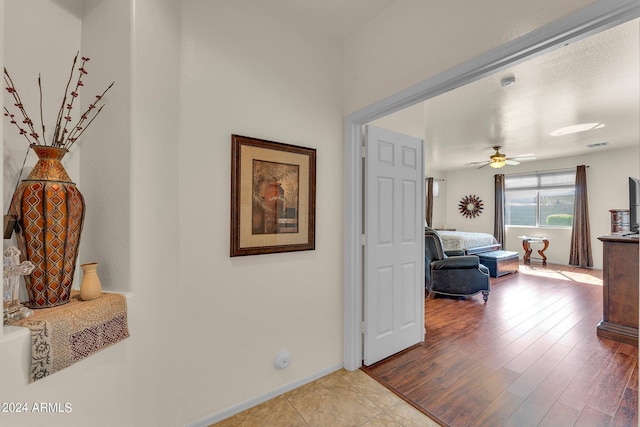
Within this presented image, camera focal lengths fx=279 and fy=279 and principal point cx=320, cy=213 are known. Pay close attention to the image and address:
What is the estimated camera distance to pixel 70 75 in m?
1.32

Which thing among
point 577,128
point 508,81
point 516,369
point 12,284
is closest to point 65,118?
point 12,284

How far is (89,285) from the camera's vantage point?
118 cm

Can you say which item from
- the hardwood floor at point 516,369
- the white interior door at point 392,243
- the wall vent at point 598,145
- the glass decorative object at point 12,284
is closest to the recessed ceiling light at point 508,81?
the white interior door at point 392,243

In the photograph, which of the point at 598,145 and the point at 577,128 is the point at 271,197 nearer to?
the point at 577,128

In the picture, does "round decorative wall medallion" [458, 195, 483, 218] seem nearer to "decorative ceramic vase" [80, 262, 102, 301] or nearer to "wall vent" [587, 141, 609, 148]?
"wall vent" [587, 141, 609, 148]

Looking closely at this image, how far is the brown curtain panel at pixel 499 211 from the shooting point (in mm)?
7508

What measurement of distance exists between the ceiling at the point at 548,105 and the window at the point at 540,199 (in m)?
1.22

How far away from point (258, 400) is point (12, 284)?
1.50m

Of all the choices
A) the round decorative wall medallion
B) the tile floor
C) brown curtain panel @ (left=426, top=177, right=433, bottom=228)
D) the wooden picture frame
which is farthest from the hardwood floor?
brown curtain panel @ (left=426, top=177, right=433, bottom=228)

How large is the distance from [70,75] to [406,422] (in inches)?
104

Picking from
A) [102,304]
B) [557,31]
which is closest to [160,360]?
[102,304]

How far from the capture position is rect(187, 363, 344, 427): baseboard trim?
168 centimetres

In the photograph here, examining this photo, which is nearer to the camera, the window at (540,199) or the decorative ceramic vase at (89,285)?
the decorative ceramic vase at (89,285)

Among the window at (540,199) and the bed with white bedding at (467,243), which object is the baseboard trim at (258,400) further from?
the window at (540,199)
